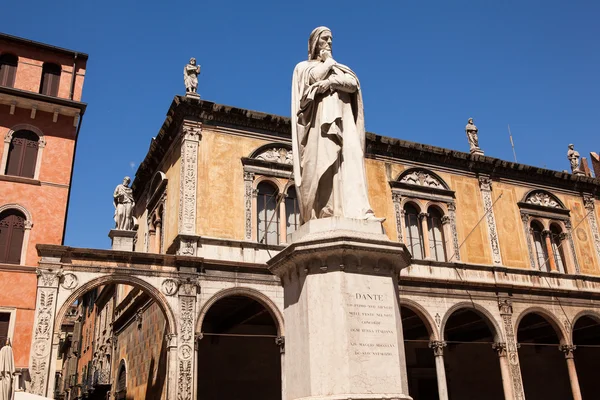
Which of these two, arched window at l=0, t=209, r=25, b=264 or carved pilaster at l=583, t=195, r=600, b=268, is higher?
carved pilaster at l=583, t=195, r=600, b=268

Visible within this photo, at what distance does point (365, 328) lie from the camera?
517 cm

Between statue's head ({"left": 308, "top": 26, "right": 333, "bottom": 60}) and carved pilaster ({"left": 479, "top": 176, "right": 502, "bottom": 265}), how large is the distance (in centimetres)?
1730

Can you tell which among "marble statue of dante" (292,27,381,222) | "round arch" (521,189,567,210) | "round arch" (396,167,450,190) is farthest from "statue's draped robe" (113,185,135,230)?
"round arch" (521,189,567,210)

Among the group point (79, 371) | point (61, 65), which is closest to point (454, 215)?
point (61, 65)

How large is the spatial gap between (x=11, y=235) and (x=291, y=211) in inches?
338

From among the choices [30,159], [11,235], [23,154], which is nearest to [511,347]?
[11,235]

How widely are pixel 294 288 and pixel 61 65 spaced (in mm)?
17610

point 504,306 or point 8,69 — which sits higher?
point 8,69

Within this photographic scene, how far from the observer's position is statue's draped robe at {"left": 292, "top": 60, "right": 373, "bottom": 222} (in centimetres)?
589

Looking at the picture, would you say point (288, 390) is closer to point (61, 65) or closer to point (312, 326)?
point (312, 326)

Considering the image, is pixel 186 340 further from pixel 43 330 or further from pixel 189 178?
pixel 189 178

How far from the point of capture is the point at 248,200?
1859cm

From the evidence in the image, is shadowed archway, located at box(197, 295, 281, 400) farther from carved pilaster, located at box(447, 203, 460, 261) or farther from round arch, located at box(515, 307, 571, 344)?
round arch, located at box(515, 307, 571, 344)

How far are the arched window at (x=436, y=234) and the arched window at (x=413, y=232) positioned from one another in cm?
37
